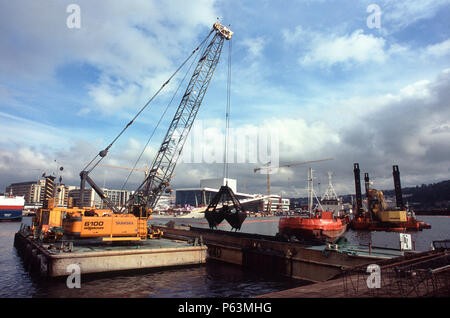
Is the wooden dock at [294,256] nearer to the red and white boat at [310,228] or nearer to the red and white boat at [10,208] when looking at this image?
the red and white boat at [310,228]

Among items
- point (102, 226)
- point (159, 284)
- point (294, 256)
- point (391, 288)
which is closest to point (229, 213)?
point (294, 256)

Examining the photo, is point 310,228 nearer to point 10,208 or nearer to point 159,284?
point 159,284

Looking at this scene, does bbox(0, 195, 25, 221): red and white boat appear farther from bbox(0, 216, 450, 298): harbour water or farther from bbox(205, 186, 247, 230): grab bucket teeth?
bbox(205, 186, 247, 230): grab bucket teeth

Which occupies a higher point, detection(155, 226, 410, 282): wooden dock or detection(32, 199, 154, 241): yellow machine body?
detection(32, 199, 154, 241): yellow machine body

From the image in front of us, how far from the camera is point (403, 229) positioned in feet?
241

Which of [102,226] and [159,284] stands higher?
[102,226]

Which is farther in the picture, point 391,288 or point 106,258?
point 106,258

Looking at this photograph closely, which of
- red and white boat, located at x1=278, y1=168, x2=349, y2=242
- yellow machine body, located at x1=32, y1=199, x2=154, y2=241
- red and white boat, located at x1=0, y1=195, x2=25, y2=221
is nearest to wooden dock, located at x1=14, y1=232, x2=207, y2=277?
yellow machine body, located at x1=32, y1=199, x2=154, y2=241

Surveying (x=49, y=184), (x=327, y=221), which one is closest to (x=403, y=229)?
(x=327, y=221)

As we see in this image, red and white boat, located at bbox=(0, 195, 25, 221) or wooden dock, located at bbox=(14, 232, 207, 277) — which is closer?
wooden dock, located at bbox=(14, 232, 207, 277)

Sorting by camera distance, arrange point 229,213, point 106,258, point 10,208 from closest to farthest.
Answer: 1. point 106,258
2. point 229,213
3. point 10,208

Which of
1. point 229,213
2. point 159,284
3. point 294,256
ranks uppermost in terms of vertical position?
point 229,213
